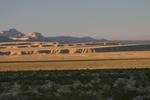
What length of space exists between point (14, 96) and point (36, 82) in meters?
4.95

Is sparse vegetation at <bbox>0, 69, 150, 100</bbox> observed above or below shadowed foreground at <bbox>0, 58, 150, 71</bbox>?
above

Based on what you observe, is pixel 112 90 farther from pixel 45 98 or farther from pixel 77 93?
pixel 45 98

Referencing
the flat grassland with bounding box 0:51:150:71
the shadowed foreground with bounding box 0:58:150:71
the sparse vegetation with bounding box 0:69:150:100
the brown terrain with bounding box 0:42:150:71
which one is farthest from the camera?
the brown terrain with bounding box 0:42:150:71

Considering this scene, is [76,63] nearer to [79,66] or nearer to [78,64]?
[78,64]

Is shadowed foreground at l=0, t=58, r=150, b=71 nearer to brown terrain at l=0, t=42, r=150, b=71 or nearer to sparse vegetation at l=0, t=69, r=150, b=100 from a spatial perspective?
brown terrain at l=0, t=42, r=150, b=71

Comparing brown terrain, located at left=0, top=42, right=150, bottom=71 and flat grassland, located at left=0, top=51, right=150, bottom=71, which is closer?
flat grassland, located at left=0, top=51, right=150, bottom=71

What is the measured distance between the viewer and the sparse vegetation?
19172 millimetres

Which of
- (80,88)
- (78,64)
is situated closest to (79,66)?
(78,64)

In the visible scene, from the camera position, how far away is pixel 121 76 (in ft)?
85.2

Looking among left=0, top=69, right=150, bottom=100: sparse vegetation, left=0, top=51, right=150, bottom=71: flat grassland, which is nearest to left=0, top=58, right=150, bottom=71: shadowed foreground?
left=0, top=51, right=150, bottom=71: flat grassland

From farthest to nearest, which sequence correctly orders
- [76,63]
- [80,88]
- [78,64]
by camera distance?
1. [76,63]
2. [78,64]
3. [80,88]

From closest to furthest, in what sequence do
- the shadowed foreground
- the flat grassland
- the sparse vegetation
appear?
the sparse vegetation → the shadowed foreground → the flat grassland

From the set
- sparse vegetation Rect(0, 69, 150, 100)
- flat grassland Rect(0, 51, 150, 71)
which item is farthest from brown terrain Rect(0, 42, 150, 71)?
sparse vegetation Rect(0, 69, 150, 100)

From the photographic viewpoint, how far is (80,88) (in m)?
21.8
